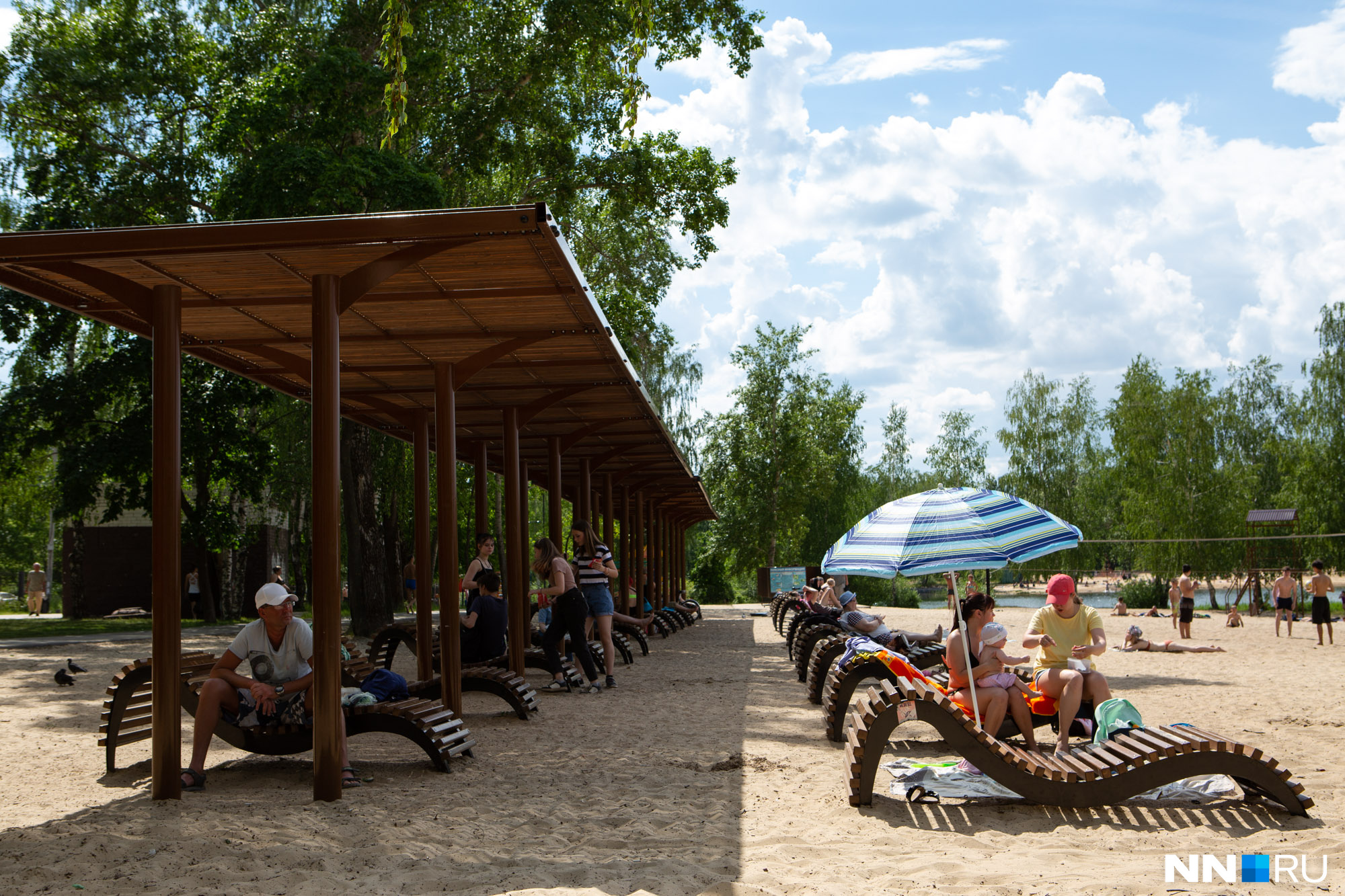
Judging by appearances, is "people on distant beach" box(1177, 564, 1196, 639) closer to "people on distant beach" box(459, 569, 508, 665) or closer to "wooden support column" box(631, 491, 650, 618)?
"wooden support column" box(631, 491, 650, 618)

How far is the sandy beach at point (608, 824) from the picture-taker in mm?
4418

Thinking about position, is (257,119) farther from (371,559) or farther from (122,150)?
(371,559)

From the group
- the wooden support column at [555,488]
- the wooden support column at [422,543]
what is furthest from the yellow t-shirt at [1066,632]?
the wooden support column at [555,488]

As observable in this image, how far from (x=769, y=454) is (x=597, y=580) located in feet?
115

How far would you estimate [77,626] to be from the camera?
26.3m

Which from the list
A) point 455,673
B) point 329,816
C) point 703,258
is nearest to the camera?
point 329,816

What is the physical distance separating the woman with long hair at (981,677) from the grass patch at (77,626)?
818 inches

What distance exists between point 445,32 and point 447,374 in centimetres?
1288

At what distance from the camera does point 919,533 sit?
7172 millimetres

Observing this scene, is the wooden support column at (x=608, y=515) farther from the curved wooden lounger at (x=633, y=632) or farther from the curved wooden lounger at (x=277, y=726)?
the curved wooden lounger at (x=277, y=726)

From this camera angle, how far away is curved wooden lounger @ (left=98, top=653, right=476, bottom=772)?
6.37 metres

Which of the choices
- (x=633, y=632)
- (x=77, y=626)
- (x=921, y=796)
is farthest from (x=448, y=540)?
(x=77, y=626)

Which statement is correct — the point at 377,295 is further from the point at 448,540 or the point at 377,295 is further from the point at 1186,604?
the point at 1186,604

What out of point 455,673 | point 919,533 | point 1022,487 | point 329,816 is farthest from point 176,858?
point 1022,487
